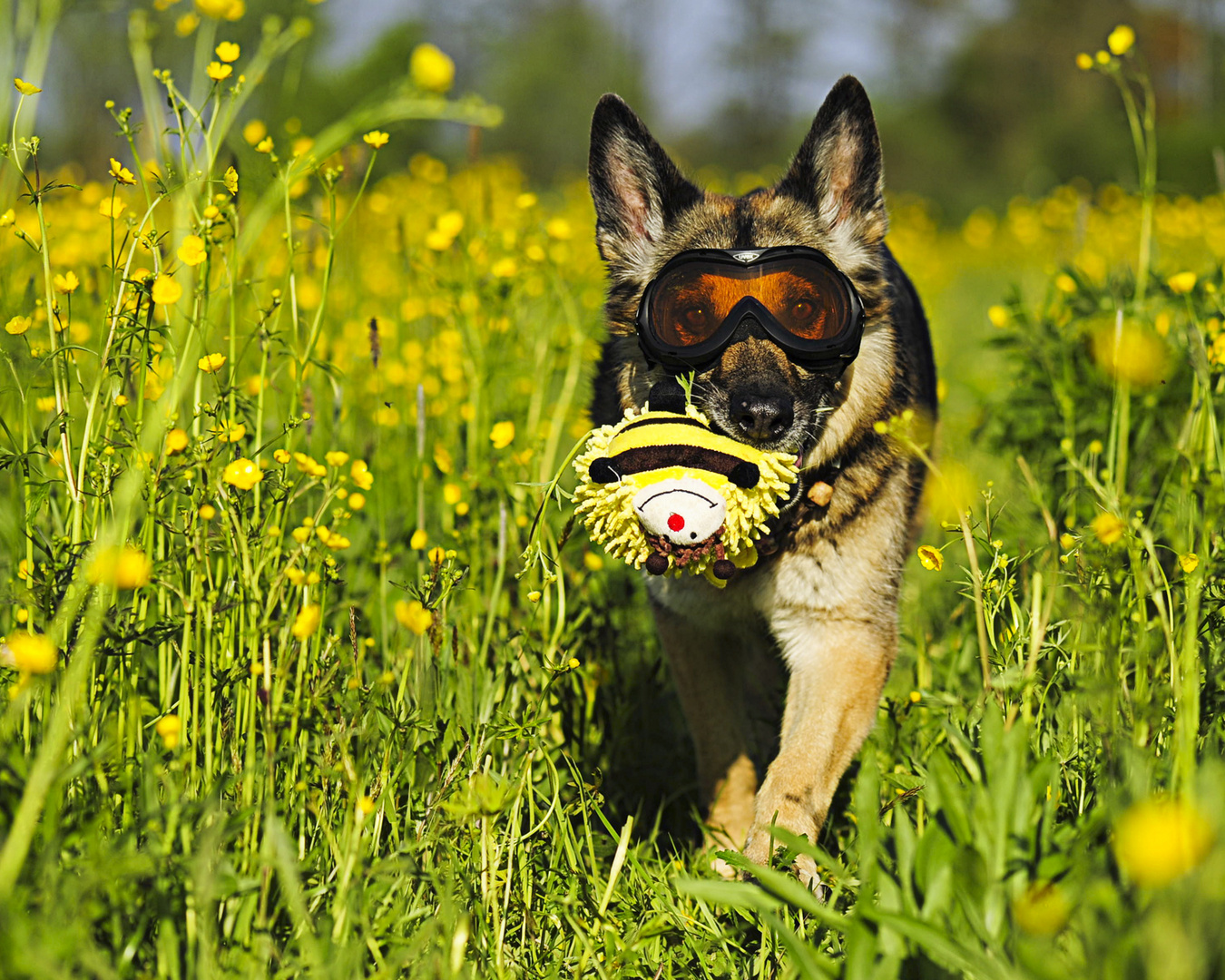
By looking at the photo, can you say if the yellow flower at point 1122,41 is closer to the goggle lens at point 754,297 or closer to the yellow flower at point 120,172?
the goggle lens at point 754,297

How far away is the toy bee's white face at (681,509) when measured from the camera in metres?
2.03

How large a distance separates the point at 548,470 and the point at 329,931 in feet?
6.33

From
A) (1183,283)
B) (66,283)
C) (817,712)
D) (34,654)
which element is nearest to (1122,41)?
(1183,283)

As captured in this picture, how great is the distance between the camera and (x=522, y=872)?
83.4 inches

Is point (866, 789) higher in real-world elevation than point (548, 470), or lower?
lower

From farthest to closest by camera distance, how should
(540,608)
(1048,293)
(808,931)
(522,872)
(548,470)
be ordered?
(1048,293) → (548,470) → (540,608) → (522,872) → (808,931)

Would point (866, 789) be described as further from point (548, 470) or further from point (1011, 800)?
point (548, 470)

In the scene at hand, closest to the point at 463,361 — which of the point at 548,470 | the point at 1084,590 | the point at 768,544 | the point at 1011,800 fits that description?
the point at 548,470

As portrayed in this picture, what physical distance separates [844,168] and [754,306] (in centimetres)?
71

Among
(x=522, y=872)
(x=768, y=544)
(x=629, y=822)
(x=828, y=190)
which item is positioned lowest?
(x=522, y=872)

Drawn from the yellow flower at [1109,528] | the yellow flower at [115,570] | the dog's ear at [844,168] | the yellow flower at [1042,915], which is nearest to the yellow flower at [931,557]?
the yellow flower at [1109,528]

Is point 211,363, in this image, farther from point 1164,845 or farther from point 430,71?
point 1164,845

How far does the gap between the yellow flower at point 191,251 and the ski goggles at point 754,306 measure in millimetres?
1106

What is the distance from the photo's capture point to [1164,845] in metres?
1.01
